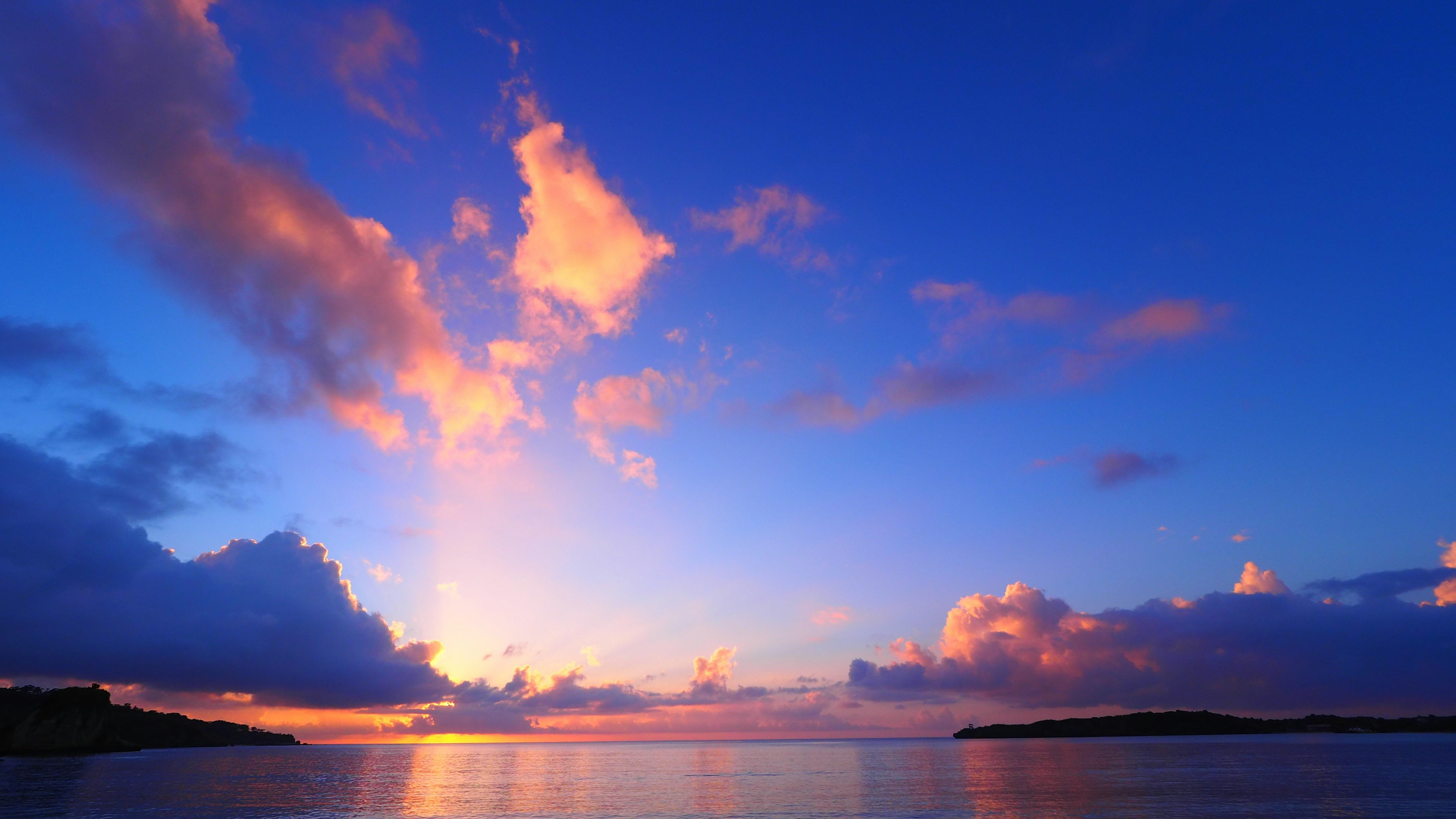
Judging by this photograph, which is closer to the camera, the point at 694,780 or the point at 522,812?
the point at 522,812

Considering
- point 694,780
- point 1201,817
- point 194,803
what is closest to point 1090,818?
point 1201,817

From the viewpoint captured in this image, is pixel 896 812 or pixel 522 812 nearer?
pixel 896 812

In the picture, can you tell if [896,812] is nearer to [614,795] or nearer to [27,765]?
[614,795]

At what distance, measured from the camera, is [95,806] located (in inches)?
3219

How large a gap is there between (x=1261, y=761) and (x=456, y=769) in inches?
7852

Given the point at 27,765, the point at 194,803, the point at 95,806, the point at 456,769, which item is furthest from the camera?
the point at 456,769

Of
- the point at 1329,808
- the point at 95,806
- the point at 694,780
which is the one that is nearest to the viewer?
the point at 1329,808

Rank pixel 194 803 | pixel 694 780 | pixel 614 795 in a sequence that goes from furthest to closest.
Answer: pixel 694 780
pixel 614 795
pixel 194 803

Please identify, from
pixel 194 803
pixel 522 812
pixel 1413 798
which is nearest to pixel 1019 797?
pixel 1413 798

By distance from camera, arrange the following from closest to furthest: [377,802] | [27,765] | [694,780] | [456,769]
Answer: [377,802]
[694,780]
[27,765]
[456,769]

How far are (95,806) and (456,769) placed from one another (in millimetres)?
126392

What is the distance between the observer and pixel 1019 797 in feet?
304

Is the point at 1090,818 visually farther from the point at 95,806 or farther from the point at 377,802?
the point at 95,806

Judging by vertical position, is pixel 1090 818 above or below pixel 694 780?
above
